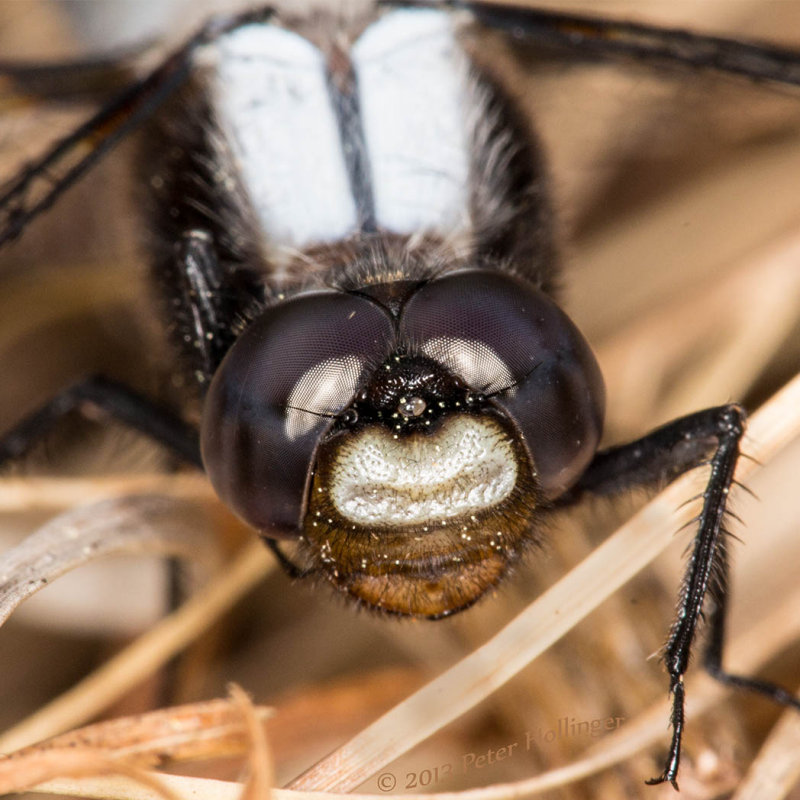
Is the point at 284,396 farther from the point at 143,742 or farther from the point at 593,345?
the point at 593,345

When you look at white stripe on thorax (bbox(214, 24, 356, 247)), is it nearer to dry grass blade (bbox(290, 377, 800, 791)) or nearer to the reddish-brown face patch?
the reddish-brown face patch

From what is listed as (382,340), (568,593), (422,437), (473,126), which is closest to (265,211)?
(473,126)

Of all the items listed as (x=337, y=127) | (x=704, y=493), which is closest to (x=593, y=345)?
(x=337, y=127)

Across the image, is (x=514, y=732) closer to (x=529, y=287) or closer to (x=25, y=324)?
(x=529, y=287)

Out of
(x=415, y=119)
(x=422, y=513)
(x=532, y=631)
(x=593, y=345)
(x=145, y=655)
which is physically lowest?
(x=145, y=655)

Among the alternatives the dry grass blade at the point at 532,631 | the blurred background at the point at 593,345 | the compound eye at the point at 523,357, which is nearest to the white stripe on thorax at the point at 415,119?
Result: the blurred background at the point at 593,345

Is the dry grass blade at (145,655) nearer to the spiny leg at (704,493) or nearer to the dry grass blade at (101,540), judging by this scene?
the dry grass blade at (101,540)
